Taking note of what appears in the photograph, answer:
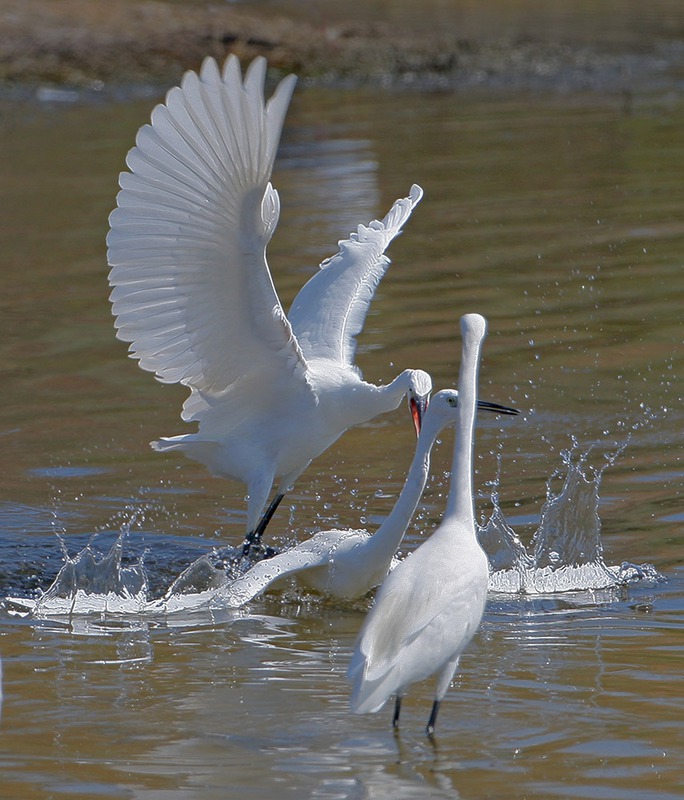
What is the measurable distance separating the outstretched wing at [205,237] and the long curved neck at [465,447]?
1238mm

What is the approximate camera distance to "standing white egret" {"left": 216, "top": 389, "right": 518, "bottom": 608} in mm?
6910

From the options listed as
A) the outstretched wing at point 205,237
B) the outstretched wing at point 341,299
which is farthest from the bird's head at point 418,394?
the outstretched wing at point 341,299

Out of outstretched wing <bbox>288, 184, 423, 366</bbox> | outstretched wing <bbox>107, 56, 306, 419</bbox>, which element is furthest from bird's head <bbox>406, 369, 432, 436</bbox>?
outstretched wing <bbox>288, 184, 423, 366</bbox>

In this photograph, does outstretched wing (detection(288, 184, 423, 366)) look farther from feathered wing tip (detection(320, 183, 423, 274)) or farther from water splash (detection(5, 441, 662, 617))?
water splash (detection(5, 441, 662, 617))

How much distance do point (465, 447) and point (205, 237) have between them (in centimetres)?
187

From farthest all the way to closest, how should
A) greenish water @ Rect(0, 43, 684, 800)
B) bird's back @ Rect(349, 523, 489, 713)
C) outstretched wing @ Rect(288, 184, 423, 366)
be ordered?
outstretched wing @ Rect(288, 184, 423, 366)
greenish water @ Rect(0, 43, 684, 800)
bird's back @ Rect(349, 523, 489, 713)

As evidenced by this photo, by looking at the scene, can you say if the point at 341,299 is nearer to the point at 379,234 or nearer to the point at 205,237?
the point at 379,234

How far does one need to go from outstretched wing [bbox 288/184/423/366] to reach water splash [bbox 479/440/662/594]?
1.34 m

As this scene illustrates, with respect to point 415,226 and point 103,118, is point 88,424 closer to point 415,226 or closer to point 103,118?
point 415,226

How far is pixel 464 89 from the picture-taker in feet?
92.0

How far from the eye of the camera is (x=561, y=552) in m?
7.38

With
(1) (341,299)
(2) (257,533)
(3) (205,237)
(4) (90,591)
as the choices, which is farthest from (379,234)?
(4) (90,591)

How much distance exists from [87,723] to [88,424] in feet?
15.0

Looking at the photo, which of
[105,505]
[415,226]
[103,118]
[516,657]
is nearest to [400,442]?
[105,505]
